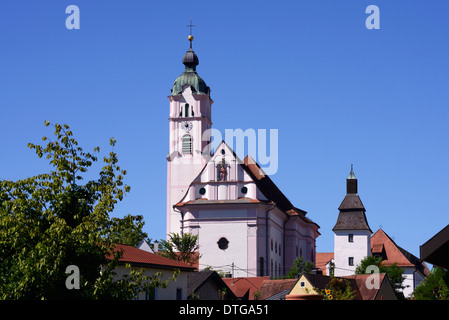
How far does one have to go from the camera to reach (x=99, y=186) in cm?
2283

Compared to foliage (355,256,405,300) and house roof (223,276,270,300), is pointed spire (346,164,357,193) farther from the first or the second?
house roof (223,276,270,300)

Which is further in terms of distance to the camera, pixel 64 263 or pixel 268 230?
pixel 268 230

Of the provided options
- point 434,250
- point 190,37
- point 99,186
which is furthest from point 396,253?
point 434,250

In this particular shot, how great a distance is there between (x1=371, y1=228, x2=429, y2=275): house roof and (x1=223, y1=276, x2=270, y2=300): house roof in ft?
113

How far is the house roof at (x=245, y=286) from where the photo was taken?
74650mm

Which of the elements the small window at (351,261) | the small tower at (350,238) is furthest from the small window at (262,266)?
the small window at (351,261)

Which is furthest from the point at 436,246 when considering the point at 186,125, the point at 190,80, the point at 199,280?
the point at 190,80

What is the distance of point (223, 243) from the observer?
301 ft

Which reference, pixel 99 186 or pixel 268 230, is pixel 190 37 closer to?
pixel 268 230

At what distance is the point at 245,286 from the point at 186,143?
31.7 m

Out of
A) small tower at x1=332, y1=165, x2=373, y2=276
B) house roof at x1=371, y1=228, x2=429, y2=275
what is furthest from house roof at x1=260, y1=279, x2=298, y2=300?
house roof at x1=371, y1=228, x2=429, y2=275

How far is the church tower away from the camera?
4060 inches
